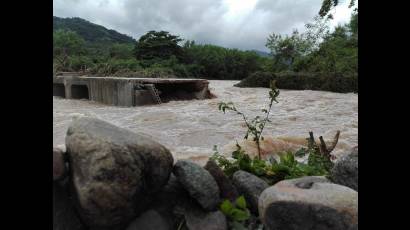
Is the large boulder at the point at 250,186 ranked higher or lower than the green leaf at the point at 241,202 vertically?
higher

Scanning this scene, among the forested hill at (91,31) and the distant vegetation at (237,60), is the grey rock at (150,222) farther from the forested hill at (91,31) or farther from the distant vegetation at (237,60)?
the forested hill at (91,31)

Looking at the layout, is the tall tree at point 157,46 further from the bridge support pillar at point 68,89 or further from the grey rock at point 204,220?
the grey rock at point 204,220

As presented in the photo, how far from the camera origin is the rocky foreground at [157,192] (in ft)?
6.25

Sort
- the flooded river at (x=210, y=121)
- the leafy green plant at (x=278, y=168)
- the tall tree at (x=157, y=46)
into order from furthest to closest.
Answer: the tall tree at (x=157, y=46)
the flooded river at (x=210, y=121)
the leafy green plant at (x=278, y=168)

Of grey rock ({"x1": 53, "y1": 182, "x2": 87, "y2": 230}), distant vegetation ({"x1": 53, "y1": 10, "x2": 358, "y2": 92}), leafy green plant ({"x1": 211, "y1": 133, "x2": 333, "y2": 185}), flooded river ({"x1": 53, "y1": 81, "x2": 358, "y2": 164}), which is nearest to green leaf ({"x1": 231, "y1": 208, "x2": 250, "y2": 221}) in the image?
leafy green plant ({"x1": 211, "y1": 133, "x2": 333, "y2": 185})

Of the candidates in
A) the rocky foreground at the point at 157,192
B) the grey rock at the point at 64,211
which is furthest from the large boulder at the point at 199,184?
the grey rock at the point at 64,211

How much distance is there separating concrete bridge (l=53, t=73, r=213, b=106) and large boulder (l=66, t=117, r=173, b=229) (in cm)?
701

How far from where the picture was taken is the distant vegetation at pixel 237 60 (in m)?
13.5

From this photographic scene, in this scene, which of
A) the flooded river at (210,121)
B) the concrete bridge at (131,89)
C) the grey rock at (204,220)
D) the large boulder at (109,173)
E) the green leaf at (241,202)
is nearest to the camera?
the large boulder at (109,173)

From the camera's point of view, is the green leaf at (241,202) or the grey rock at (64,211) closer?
the grey rock at (64,211)

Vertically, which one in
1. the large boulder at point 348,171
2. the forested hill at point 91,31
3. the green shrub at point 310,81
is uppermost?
the forested hill at point 91,31
